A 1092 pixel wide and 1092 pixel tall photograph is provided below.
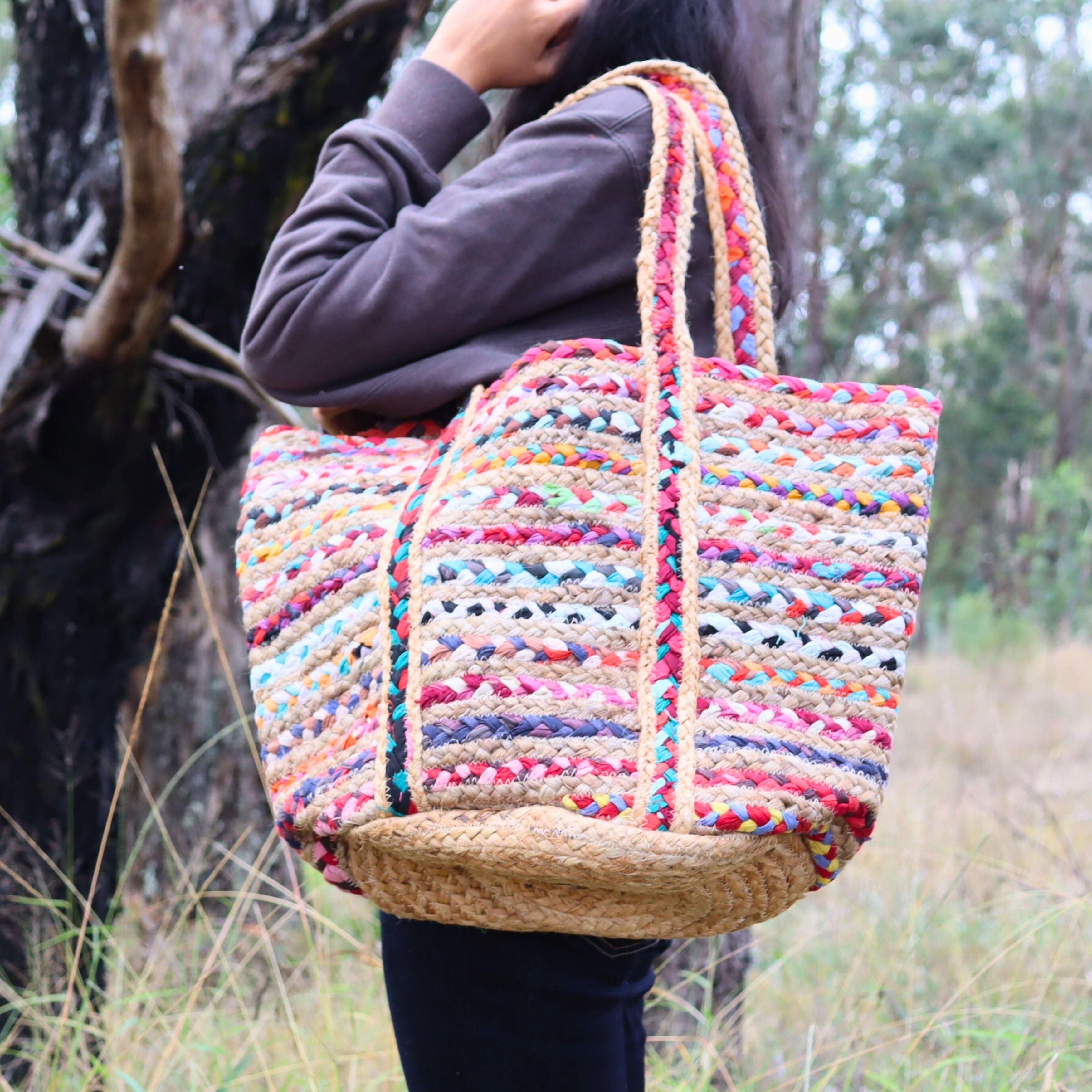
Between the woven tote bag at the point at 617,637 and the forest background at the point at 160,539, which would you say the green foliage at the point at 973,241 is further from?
the woven tote bag at the point at 617,637

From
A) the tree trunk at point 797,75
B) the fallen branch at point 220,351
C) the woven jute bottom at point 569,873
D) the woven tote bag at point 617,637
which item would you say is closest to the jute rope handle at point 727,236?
the woven tote bag at point 617,637

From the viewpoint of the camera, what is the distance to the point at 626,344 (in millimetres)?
975

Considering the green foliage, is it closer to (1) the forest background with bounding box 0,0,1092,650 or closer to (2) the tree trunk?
(1) the forest background with bounding box 0,0,1092,650

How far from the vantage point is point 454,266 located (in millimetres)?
886

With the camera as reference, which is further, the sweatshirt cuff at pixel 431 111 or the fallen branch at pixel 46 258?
the fallen branch at pixel 46 258

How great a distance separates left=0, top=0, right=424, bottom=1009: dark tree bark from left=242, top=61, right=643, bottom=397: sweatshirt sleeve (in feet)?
3.96

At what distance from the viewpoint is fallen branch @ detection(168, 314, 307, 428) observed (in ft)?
6.86

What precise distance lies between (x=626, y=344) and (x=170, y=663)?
88.0 inches

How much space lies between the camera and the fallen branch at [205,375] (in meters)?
2.23

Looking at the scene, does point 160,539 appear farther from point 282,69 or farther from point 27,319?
point 282,69

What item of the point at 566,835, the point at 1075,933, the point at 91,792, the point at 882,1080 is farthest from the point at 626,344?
the point at 91,792

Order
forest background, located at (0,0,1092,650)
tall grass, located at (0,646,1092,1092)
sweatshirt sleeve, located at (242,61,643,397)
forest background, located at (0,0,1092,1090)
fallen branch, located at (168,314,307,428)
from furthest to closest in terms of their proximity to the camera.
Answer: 1. forest background, located at (0,0,1092,650)
2. fallen branch, located at (168,314,307,428)
3. forest background, located at (0,0,1092,1090)
4. tall grass, located at (0,646,1092,1092)
5. sweatshirt sleeve, located at (242,61,643,397)

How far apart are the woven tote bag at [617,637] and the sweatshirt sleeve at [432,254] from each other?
0.06 m

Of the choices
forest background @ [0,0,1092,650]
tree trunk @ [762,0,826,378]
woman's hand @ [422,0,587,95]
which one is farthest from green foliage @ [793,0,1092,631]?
woman's hand @ [422,0,587,95]
